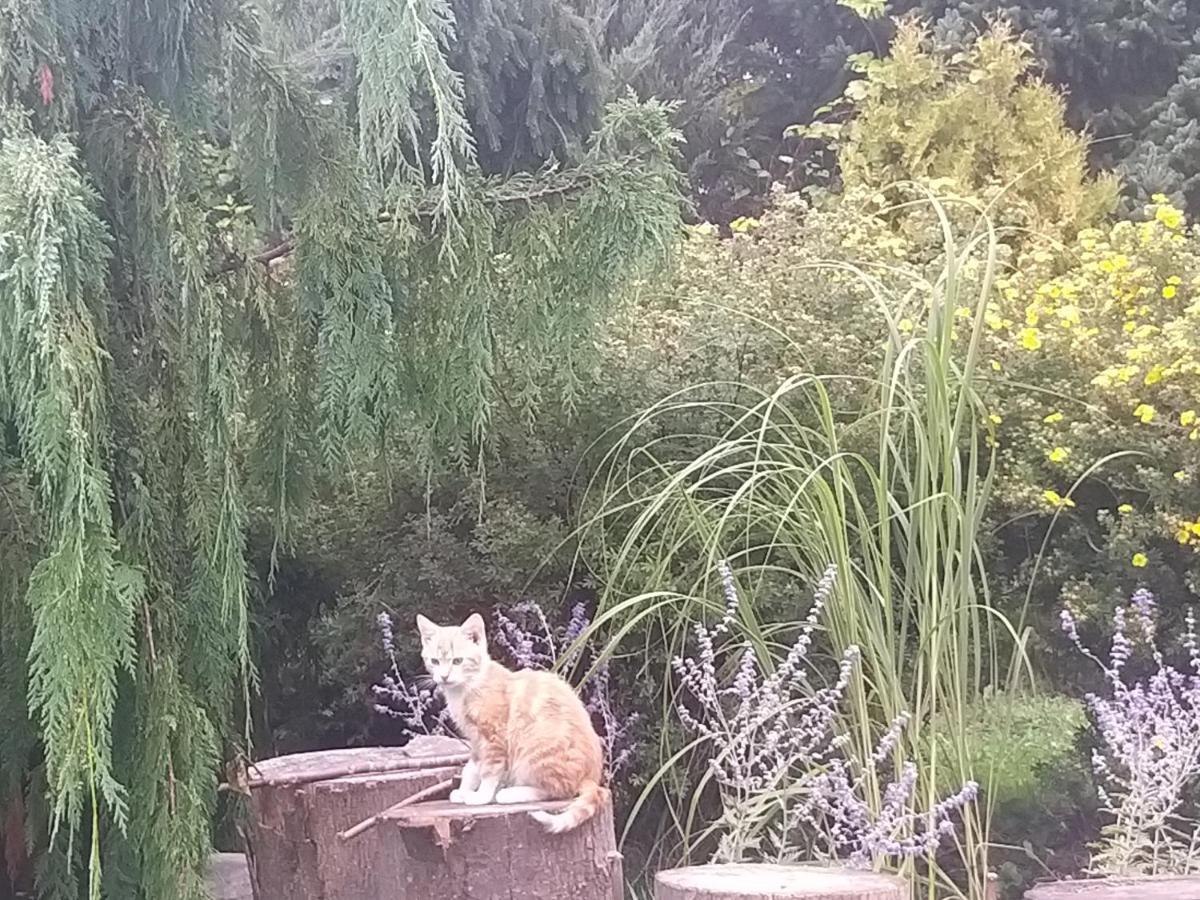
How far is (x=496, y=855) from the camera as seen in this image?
7.09ft

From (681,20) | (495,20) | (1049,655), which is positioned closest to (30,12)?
(495,20)

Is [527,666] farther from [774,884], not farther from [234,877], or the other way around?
[774,884]

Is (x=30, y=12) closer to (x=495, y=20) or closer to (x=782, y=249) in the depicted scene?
(x=495, y=20)

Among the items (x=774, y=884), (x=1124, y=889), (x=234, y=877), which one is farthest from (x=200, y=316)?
(x=1124, y=889)

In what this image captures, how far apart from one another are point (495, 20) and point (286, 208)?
980mm

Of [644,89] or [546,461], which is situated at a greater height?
[644,89]

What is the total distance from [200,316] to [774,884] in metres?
1.29

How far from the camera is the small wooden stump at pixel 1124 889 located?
228 cm

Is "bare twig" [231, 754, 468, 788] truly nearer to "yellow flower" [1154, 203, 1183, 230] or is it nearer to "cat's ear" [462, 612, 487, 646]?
"cat's ear" [462, 612, 487, 646]

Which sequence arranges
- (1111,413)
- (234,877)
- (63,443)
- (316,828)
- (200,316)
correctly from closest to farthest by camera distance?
1. (63,443)
2. (200,316)
3. (316,828)
4. (234,877)
5. (1111,413)

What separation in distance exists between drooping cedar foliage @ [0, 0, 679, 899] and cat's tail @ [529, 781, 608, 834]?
548 millimetres

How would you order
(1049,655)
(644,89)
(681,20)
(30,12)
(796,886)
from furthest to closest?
1. (681,20)
2. (644,89)
3. (1049,655)
4. (796,886)
5. (30,12)

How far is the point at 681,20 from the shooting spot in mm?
6375

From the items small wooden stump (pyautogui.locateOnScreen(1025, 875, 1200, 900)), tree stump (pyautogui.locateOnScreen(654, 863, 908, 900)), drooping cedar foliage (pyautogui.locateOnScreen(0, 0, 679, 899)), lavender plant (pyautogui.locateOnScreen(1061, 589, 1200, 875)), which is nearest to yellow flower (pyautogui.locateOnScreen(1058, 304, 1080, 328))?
lavender plant (pyautogui.locateOnScreen(1061, 589, 1200, 875))
